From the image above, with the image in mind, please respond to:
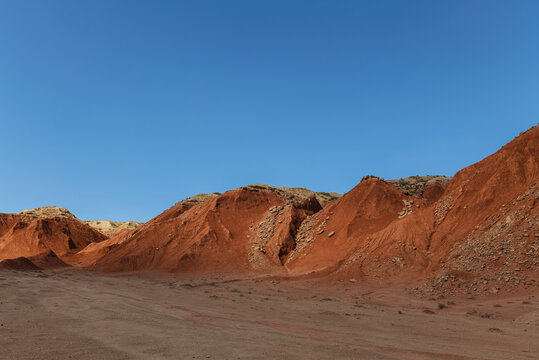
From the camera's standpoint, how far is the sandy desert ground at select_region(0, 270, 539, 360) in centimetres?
791

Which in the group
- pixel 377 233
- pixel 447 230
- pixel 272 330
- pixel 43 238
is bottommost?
pixel 272 330

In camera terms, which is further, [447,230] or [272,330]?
[447,230]

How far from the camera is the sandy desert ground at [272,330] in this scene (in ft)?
25.9

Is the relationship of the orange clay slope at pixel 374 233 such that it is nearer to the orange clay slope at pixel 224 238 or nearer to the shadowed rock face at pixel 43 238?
the orange clay slope at pixel 224 238

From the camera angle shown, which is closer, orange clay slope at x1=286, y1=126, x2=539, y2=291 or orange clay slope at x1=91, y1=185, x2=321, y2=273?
orange clay slope at x1=286, y1=126, x2=539, y2=291

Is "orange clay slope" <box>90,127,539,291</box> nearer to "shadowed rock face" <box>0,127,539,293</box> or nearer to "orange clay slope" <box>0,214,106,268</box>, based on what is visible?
"shadowed rock face" <box>0,127,539,293</box>

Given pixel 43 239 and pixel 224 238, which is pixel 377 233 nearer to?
pixel 224 238

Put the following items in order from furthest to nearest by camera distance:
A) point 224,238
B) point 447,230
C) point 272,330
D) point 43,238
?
1. point 43,238
2. point 224,238
3. point 447,230
4. point 272,330

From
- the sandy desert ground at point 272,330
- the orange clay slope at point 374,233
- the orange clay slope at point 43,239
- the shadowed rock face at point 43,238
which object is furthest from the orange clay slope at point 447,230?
the shadowed rock face at point 43,238

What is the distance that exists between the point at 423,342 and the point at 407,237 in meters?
25.4

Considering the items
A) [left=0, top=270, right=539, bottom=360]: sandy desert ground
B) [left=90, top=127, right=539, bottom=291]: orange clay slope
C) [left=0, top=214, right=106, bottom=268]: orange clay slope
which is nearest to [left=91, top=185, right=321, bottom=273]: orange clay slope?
[left=90, top=127, right=539, bottom=291]: orange clay slope

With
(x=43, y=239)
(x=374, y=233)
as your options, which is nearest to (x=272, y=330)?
(x=374, y=233)

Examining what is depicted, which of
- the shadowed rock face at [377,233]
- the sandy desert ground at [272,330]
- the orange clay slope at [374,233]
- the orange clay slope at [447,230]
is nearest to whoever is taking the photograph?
the sandy desert ground at [272,330]

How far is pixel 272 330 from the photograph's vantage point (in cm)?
1170
